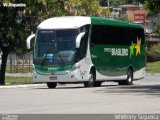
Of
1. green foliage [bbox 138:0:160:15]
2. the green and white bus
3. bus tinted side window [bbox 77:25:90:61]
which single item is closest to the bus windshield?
the green and white bus

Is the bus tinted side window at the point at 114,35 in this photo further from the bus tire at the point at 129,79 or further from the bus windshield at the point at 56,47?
the bus windshield at the point at 56,47

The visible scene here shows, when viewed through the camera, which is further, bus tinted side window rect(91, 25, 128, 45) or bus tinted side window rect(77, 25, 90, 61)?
bus tinted side window rect(91, 25, 128, 45)

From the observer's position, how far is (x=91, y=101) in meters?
22.5

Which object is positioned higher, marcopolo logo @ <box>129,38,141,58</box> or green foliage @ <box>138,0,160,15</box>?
green foliage @ <box>138,0,160,15</box>

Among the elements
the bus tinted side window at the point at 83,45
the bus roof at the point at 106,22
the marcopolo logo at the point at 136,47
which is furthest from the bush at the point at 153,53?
the bus tinted side window at the point at 83,45

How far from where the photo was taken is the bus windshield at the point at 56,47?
3378cm

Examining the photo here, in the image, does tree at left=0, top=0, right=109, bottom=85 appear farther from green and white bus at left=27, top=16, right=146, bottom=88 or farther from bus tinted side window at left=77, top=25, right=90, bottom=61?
bus tinted side window at left=77, top=25, right=90, bottom=61

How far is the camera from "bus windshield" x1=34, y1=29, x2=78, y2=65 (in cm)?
3378

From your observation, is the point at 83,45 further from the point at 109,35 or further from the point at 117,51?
the point at 117,51

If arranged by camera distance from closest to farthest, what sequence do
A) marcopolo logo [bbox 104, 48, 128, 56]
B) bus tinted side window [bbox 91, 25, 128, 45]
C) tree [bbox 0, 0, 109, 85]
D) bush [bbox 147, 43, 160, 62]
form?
1. bus tinted side window [bbox 91, 25, 128, 45]
2. marcopolo logo [bbox 104, 48, 128, 56]
3. tree [bbox 0, 0, 109, 85]
4. bush [bbox 147, 43, 160, 62]

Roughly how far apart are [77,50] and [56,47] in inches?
41.9

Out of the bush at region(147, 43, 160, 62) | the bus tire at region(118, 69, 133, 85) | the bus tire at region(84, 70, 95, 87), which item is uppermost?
the bus tire at region(84, 70, 95, 87)

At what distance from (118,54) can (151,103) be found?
17487mm

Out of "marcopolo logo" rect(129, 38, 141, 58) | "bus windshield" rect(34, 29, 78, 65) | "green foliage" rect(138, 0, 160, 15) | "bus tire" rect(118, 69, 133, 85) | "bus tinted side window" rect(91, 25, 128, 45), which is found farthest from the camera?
"marcopolo logo" rect(129, 38, 141, 58)
